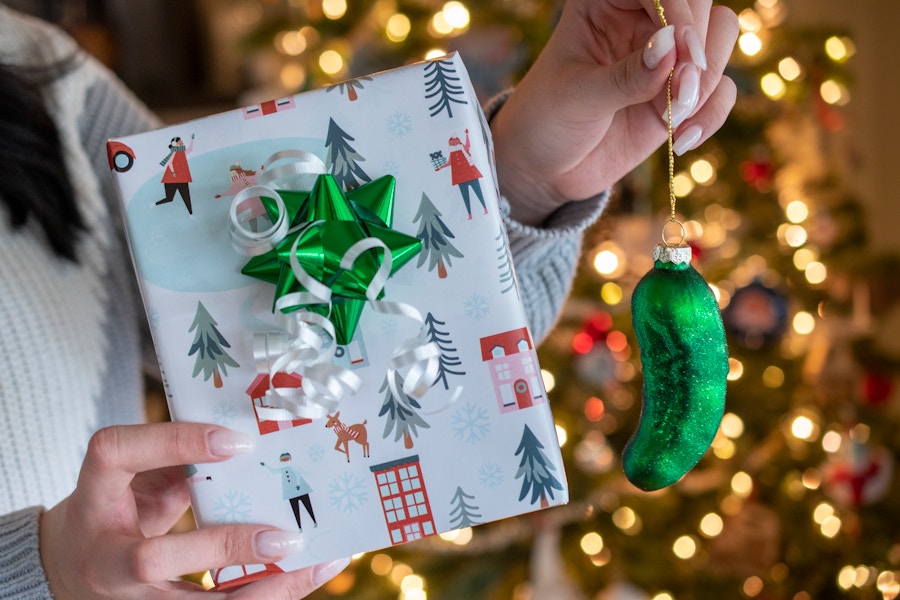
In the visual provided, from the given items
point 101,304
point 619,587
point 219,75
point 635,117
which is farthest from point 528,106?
point 219,75

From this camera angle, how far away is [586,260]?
4.61 feet

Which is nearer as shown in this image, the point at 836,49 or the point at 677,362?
the point at 677,362

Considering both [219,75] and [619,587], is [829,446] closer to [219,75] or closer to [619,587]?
[619,587]

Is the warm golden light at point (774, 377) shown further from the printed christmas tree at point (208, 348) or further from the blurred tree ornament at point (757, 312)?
the printed christmas tree at point (208, 348)

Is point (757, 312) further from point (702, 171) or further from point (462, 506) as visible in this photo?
point (462, 506)

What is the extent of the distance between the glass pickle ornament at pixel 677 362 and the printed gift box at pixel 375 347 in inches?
3.0

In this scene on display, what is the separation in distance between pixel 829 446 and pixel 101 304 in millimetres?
1270

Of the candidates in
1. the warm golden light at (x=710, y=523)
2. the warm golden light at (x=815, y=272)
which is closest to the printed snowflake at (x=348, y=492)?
the warm golden light at (x=710, y=523)

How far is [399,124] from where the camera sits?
→ 55 centimetres

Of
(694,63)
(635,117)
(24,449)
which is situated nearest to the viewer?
(694,63)

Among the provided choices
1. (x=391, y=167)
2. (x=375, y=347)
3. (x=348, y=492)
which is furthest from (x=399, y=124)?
(x=348, y=492)

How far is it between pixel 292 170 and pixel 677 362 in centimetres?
30

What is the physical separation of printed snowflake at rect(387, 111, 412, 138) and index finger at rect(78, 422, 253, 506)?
24cm

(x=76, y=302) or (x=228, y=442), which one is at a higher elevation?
(x=76, y=302)
